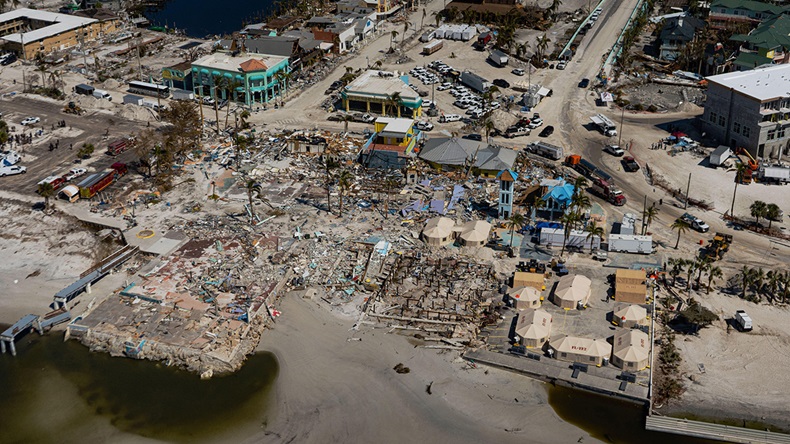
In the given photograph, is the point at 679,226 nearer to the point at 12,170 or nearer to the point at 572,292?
the point at 572,292

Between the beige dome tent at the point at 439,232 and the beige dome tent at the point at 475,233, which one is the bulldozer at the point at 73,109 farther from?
the beige dome tent at the point at 475,233

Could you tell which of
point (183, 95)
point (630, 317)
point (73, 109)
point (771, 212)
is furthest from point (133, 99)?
point (771, 212)

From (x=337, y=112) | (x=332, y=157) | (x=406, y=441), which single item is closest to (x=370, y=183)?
(x=332, y=157)

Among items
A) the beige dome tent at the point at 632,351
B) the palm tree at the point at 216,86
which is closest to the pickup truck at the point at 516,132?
the palm tree at the point at 216,86

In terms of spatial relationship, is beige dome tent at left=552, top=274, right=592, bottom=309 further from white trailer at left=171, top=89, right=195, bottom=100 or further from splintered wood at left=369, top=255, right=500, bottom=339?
white trailer at left=171, top=89, right=195, bottom=100

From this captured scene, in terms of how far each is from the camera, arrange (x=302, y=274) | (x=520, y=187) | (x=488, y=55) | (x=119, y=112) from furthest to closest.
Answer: (x=488, y=55) → (x=119, y=112) → (x=520, y=187) → (x=302, y=274)

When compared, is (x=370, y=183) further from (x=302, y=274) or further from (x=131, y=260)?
(x=131, y=260)

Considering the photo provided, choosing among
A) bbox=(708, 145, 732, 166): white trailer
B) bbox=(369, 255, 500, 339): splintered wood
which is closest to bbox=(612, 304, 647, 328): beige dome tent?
bbox=(369, 255, 500, 339): splintered wood
